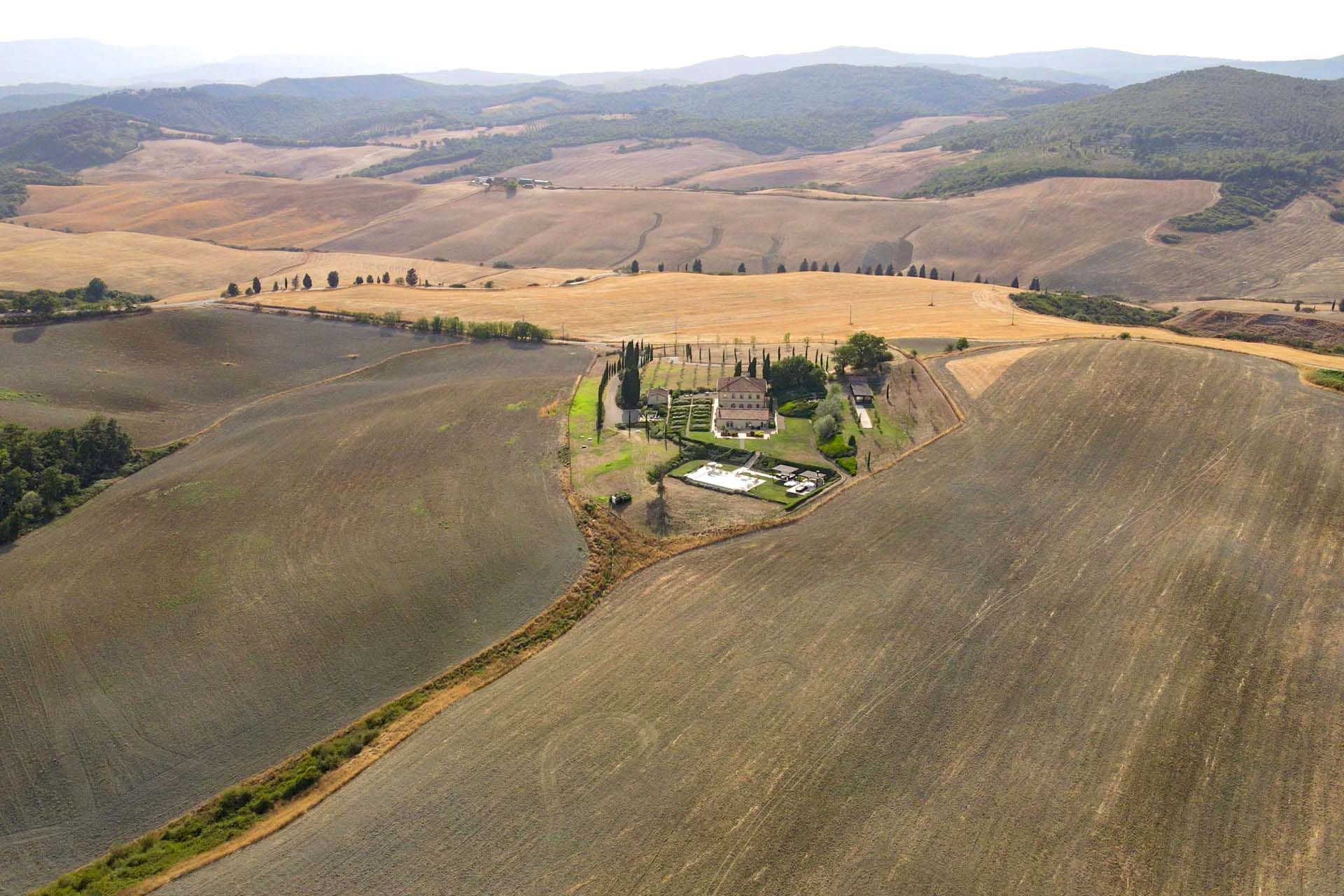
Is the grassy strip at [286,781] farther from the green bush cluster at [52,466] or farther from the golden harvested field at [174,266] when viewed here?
the golden harvested field at [174,266]

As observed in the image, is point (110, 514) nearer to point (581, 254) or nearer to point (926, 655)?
point (926, 655)

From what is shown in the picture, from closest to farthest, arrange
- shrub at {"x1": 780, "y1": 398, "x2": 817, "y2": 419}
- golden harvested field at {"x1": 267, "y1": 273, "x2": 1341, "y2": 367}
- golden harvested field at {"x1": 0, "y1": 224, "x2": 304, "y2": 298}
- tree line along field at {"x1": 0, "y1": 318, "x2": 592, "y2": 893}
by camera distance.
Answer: tree line along field at {"x1": 0, "y1": 318, "x2": 592, "y2": 893}
shrub at {"x1": 780, "y1": 398, "x2": 817, "y2": 419}
golden harvested field at {"x1": 267, "y1": 273, "x2": 1341, "y2": 367}
golden harvested field at {"x1": 0, "y1": 224, "x2": 304, "y2": 298}

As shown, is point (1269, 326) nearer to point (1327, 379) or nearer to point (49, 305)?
point (1327, 379)

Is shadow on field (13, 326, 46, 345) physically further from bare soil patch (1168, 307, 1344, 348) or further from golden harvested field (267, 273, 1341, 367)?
bare soil patch (1168, 307, 1344, 348)

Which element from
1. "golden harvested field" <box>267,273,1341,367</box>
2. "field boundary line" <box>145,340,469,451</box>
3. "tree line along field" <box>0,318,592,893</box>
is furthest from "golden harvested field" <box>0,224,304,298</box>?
"tree line along field" <box>0,318,592,893</box>

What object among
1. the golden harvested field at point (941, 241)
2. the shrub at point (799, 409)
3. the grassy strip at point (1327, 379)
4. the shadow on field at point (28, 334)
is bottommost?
the shrub at point (799, 409)

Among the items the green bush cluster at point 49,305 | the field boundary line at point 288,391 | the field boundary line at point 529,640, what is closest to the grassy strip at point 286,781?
the field boundary line at point 529,640

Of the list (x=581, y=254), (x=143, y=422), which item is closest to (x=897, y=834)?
(x=143, y=422)
